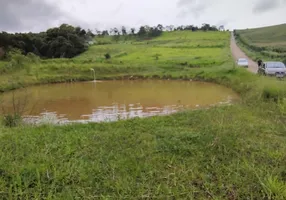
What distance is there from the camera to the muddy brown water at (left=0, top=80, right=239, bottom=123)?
1057 cm

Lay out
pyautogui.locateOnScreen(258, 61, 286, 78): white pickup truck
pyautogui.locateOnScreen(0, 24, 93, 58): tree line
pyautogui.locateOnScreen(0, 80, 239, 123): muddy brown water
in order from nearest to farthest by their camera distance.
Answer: pyautogui.locateOnScreen(0, 80, 239, 123): muddy brown water → pyautogui.locateOnScreen(258, 61, 286, 78): white pickup truck → pyautogui.locateOnScreen(0, 24, 93, 58): tree line

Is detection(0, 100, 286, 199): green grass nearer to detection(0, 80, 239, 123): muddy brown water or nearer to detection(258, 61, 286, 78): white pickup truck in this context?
detection(0, 80, 239, 123): muddy brown water

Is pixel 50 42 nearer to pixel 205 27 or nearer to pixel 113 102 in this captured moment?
pixel 113 102

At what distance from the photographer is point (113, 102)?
43.1 ft

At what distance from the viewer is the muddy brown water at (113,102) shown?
34.7 ft

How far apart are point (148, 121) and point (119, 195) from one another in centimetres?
355

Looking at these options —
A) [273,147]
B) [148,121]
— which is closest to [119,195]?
[273,147]

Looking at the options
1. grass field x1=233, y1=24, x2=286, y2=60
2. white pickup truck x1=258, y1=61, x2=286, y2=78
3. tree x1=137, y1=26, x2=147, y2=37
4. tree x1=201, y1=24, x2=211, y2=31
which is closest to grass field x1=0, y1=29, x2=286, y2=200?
white pickup truck x1=258, y1=61, x2=286, y2=78

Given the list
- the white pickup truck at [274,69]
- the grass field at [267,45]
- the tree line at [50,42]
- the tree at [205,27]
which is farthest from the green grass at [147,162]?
the tree at [205,27]

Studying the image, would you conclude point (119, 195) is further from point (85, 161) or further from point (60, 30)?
point (60, 30)

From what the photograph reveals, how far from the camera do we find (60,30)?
3569cm

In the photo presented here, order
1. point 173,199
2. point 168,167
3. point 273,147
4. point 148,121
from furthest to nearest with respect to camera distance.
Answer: point 148,121
point 273,147
point 168,167
point 173,199

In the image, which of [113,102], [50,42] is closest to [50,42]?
[50,42]

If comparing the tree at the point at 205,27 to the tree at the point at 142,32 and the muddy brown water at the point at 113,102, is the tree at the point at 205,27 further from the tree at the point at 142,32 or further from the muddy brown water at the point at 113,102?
the muddy brown water at the point at 113,102
